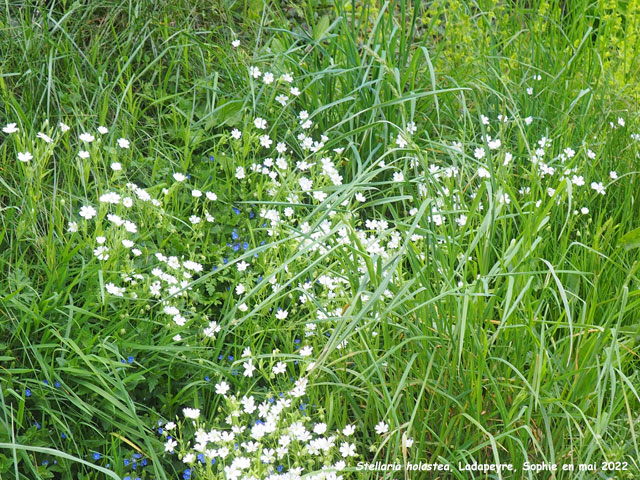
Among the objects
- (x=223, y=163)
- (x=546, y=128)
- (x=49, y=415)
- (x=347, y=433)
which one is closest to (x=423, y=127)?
(x=546, y=128)

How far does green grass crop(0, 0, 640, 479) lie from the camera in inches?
86.9

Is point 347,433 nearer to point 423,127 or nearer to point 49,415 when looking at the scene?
point 49,415

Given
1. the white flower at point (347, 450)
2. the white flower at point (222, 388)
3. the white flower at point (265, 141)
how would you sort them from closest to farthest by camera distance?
1. the white flower at point (347, 450)
2. the white flower at point (222, 388)
3. the white flower at point (265, 141)

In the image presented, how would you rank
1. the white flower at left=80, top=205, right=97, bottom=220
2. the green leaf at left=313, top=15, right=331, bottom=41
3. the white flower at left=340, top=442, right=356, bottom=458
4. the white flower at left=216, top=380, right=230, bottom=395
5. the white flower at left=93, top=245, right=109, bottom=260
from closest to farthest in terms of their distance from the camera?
the white flower at left=340, top=442, right=356, bottom=458
the white flower at left=216, top=380, right=230, bottom=395
the white flower at left=93, top=245, right=109, bottom=260
the white flower at left=80, top=205, right=97, bottom=220
the green leaf at left=313, top=15, right=331, bottom=41

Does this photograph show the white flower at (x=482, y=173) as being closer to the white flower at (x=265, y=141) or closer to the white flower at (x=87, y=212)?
the white flower at (x=265, y=141)

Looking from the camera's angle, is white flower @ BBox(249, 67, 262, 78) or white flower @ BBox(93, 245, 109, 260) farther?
white flower @ BBox(249, 67, 262, 78)

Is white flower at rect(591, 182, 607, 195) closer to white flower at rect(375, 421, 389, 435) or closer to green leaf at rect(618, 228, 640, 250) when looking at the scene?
green leaf at rect(618, 228, 640, 250)

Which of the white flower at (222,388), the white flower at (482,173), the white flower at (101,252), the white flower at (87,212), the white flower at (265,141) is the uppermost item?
the white flower at (482,173)

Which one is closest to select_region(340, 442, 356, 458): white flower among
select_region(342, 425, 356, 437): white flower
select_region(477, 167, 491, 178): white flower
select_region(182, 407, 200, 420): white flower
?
select_region(342, 425, 356, 437): white flower

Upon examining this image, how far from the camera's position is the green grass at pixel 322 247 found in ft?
7.24

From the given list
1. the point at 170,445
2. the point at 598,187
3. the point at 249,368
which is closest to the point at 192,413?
the point at 170,445

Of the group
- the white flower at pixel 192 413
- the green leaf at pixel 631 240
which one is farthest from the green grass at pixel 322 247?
the white flower at pixel 192 413

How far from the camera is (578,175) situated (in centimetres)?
324

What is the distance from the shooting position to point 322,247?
8.51 ft
